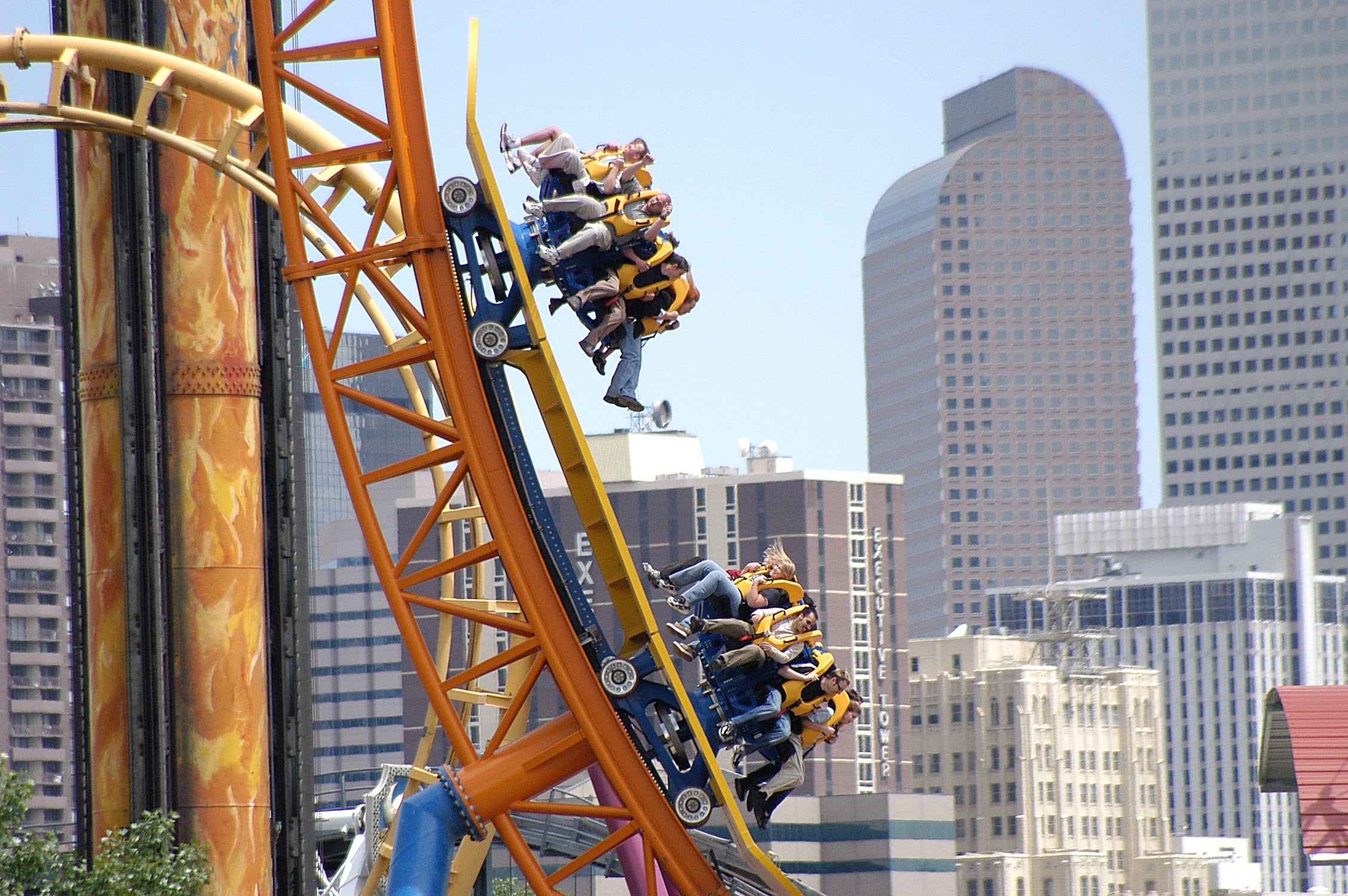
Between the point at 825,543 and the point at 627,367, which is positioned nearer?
the point at 627,367

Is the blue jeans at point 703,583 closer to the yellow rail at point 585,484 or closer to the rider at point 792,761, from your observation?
the yellow rail at point 585,484

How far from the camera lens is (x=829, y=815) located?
142 m

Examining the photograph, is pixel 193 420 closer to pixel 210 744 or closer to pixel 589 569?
pixel 210 744

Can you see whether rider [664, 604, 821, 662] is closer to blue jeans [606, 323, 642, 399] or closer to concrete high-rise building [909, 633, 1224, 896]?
blue jeans [606, 323, 642, 399]

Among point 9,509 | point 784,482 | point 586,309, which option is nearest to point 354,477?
point 586,309

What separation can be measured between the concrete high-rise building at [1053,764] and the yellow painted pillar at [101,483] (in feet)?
470

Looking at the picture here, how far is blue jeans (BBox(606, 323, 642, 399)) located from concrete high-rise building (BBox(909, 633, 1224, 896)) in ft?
502

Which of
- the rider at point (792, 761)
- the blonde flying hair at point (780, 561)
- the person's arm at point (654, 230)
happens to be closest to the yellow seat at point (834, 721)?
the rider at point (792, 761)

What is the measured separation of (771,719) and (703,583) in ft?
5.07

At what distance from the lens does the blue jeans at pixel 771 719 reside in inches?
925

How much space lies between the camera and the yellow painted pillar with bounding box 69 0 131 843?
35125mm

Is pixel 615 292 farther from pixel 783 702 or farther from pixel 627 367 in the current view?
pixel 783 702

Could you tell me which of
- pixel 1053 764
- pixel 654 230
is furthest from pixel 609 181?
pixel 1053 764

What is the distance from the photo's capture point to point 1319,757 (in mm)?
33438
